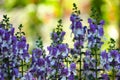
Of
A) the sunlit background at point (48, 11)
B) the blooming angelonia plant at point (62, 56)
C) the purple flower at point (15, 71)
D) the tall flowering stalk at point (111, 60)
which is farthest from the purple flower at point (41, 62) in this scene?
the sunlit background at point (48, 11)

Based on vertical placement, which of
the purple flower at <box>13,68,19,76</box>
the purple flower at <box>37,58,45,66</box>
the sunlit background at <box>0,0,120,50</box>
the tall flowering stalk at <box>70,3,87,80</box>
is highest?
the sunlit background at <box>0,0,120,50</box>

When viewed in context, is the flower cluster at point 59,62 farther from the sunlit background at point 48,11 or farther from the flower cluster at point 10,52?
the sunlit background at point 48,11

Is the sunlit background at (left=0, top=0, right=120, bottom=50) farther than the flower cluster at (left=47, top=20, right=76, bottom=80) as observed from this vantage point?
Yes

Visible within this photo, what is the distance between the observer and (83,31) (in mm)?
3188

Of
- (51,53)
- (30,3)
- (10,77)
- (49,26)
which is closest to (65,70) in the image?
(51,53)

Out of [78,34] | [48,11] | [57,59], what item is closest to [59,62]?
[57,59]

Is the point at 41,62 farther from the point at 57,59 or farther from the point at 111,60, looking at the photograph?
the point at 111,60

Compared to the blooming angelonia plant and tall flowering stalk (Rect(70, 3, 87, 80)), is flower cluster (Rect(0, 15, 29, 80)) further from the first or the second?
Answer: tall flowering stalk (Rect(70, 3, 87, 80))

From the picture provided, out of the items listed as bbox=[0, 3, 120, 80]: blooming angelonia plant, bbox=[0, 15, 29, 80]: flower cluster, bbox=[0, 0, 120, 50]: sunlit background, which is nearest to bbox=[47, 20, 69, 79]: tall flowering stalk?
bbox=[0, 3, 120, 80]: blooming angelonia plant

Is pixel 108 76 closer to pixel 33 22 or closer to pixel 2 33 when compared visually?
pixel 2 33

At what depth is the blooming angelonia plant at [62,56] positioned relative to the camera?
313cm

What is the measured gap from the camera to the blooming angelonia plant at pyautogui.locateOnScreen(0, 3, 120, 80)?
10.3ft

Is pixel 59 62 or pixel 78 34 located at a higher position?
pixel 78 34

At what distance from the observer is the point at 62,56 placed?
3.13m
